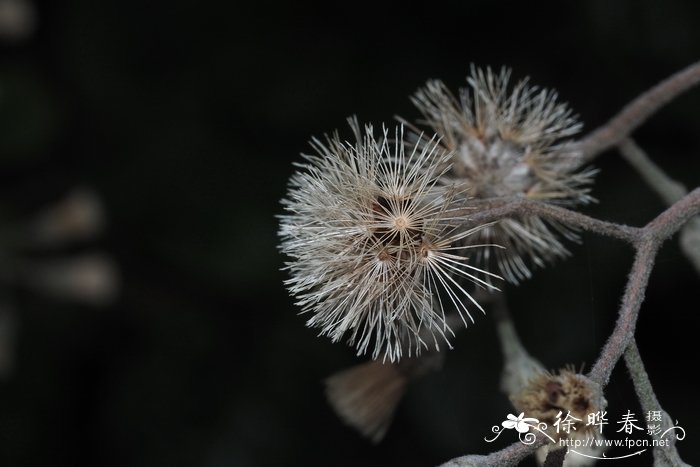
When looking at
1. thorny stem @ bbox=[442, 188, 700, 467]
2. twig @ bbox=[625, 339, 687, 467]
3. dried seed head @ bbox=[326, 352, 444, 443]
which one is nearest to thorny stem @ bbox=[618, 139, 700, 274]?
thorny stem @ bbox=[442, 188, 700, 467]

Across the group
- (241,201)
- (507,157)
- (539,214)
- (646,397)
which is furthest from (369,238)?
(241,201)

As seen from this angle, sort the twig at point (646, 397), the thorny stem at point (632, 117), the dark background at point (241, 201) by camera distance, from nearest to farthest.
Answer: the twig at point (646, 397)
the thorny stem at point (632, 117)
the dark background at point (241, 201)

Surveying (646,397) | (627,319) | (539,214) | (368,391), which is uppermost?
(539,214)

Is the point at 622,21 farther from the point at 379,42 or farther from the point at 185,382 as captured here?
the point at 185,382

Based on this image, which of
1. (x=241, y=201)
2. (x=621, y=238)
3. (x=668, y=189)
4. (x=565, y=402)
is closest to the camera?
(x=565, y=402)

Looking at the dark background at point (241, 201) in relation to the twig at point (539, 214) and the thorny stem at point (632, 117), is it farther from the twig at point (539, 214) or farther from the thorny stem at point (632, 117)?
the twig at point (539, 214)

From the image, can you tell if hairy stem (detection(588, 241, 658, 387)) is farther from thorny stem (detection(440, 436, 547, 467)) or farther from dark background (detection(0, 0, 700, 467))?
dark background (detection(0, 0, 700, 467))

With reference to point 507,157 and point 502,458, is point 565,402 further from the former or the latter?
point 507,157

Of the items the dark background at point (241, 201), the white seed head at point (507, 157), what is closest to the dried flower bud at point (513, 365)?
the white seed head at point (507, 157)
